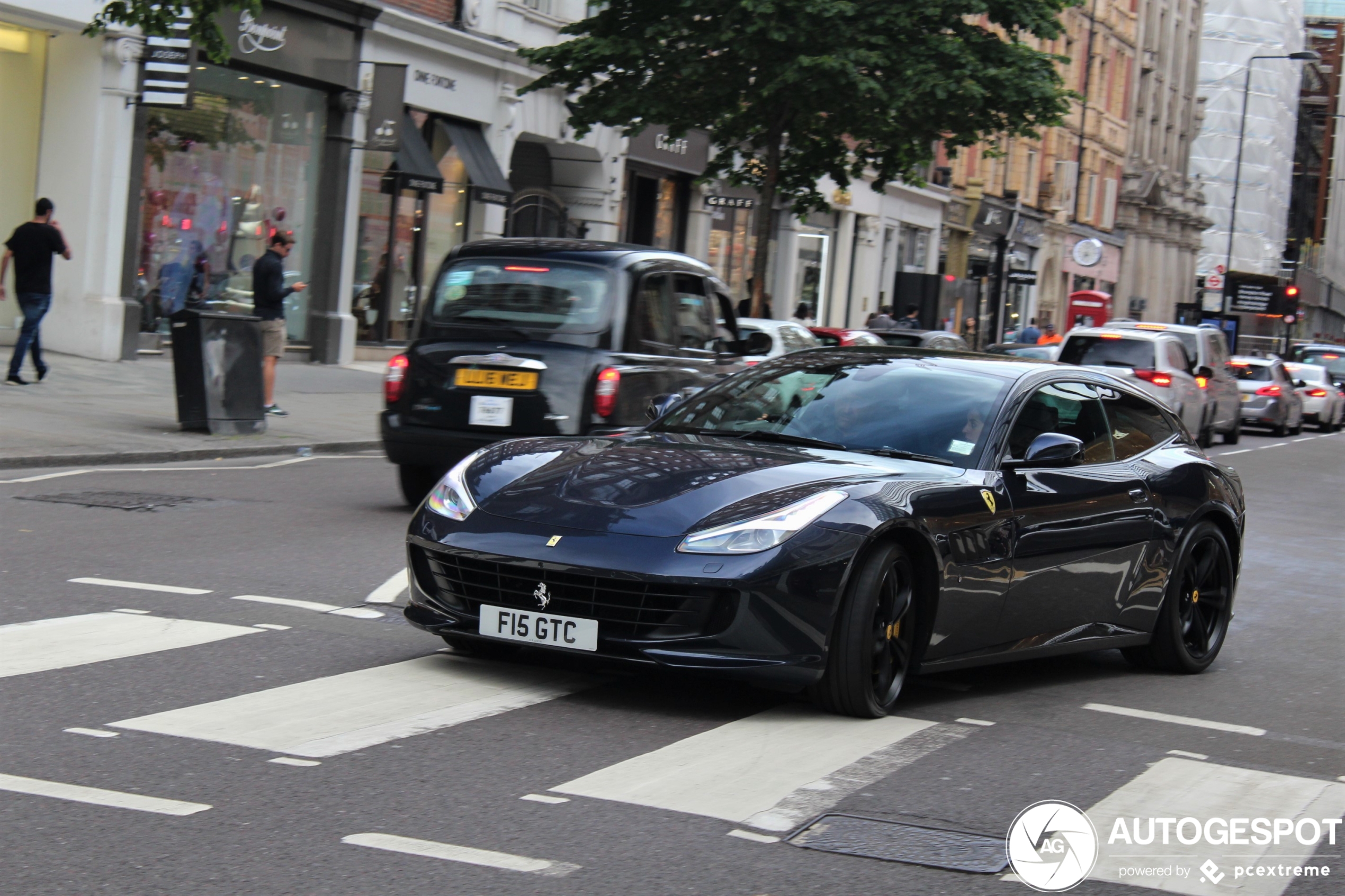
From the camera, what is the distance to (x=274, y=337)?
17688 mm

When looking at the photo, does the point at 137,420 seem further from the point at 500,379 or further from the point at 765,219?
the point at 765,219

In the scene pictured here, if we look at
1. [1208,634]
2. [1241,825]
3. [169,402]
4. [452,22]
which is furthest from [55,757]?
[452,22]

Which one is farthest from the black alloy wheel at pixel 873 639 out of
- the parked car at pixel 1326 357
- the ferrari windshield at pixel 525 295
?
the parked car at pixel 1326 357

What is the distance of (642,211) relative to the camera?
36.5m

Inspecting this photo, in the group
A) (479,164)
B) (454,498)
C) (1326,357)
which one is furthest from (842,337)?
(1326,357)

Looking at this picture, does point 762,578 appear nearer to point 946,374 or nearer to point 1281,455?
point 946,374

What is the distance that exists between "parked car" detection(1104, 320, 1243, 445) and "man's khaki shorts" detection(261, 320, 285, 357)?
12.8 meters

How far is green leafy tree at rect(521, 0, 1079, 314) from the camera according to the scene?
23.9 m

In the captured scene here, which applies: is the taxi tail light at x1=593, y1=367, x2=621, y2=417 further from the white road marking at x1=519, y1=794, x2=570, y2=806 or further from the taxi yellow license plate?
the white road marking at x1=519, y1=794, x2=570, y2=806

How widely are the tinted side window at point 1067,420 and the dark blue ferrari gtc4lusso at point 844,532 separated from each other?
0.01 metres

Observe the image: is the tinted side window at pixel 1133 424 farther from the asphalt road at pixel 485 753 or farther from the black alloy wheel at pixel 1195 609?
the asphalt road at pixel 485 753

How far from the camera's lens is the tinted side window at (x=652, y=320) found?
12.1 m

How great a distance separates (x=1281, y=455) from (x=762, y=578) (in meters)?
24.1

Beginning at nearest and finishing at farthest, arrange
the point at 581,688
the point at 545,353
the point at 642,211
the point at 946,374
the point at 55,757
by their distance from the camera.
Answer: the point at 55,757, the point at 581,688, the point at 946,374, the point at 545,353, the point at 642,211
